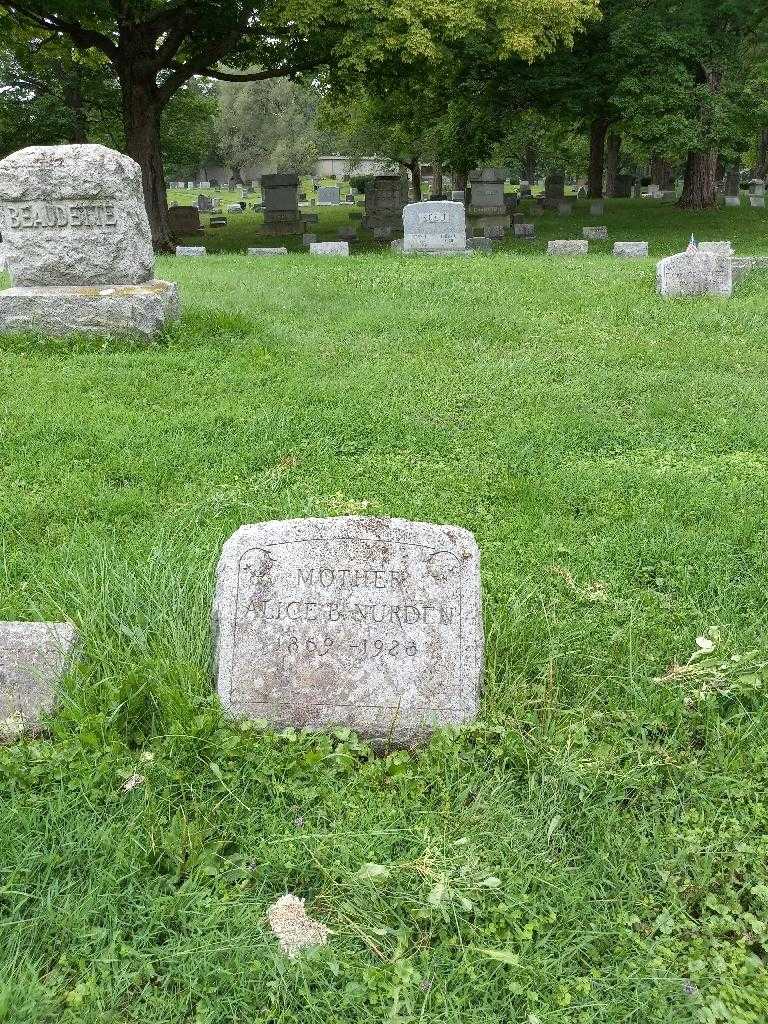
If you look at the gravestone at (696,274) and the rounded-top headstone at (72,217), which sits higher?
the rounded-top headstone at (72,217)

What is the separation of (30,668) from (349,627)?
1.15 metres

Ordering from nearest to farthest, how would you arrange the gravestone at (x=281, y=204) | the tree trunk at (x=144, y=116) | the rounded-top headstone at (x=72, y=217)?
the rounded-top headstone at (x=72, y=217) → the tree trunk at (x=144, y=116) → the gravestone at (x=281, y=204)

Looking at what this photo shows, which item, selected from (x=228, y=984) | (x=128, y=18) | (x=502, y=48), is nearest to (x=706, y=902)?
(x=228, y=984)

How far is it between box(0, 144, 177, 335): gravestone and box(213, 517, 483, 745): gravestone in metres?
5.46

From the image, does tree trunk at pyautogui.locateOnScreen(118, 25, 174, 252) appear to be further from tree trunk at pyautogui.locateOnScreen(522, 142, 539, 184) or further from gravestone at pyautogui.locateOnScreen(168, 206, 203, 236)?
tree trunk at pyautogui.locateOnScreen(522, 142, 539, 184)

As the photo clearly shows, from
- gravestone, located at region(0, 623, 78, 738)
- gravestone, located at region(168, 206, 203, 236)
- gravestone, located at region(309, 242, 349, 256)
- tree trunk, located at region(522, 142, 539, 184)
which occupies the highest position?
tree trunk, located at region(522, 142, 539, 184)

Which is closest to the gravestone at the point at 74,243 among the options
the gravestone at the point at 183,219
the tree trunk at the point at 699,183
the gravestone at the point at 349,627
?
the gravestone at the point at 349,627

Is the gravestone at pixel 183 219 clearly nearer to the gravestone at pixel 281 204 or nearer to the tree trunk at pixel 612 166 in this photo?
the gravestone at pixel 281 204

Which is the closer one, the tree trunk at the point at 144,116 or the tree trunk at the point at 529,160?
the tree trunk at the point at 144,116

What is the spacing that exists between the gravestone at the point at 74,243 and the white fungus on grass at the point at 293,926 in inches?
249

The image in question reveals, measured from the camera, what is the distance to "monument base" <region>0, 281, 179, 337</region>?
7.43 m

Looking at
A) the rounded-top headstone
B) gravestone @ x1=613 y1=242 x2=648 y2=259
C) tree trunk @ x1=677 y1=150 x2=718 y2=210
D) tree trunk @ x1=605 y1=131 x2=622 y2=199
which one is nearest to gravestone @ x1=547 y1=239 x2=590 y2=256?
gravestone @ x1=613 y1=242 x2=648 y2=259

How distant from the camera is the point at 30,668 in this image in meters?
2.79

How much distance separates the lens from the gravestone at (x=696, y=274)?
9398mm
